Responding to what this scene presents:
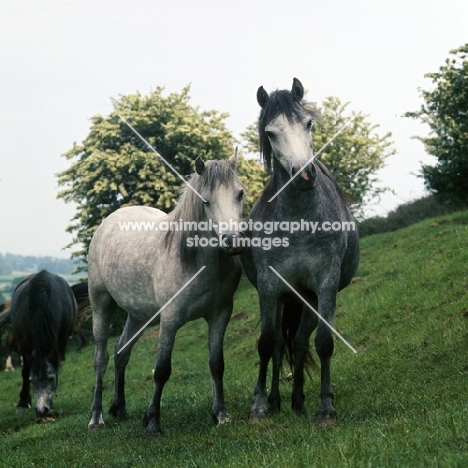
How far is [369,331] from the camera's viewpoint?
11383mm

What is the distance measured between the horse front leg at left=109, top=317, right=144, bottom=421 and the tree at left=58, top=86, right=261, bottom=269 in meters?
17.2

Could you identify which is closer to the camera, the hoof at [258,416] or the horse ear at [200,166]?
the hoof at [258,416]

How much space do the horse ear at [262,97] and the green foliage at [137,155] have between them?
64.9ft

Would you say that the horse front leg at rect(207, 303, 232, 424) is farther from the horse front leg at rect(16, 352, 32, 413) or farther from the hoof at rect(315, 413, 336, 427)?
the horse front leg at rect(16, 352, 32, 413)

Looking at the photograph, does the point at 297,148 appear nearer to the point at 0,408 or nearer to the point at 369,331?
the point at 369,331

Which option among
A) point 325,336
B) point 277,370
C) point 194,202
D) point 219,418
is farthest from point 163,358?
point 325,336

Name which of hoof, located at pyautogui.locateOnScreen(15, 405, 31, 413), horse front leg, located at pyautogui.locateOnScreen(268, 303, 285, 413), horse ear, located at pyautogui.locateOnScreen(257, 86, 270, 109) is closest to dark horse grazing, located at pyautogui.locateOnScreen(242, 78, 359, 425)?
horse ear, located at pyautogui.locateOnScreen(257, 86, 270, 109)

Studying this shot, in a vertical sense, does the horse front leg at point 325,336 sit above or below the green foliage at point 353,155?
below

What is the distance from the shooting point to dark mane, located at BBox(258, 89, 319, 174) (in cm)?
620

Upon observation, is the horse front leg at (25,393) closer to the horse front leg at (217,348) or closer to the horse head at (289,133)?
the horse front leg at (217,348)

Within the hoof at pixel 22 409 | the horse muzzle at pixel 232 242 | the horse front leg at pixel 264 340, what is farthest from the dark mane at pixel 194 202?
the hoof at pixel 22 409

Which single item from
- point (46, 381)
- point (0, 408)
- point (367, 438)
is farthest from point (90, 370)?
point (367, 438)

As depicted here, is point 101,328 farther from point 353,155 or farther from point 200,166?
point 353,155

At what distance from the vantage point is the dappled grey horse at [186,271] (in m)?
6.69
